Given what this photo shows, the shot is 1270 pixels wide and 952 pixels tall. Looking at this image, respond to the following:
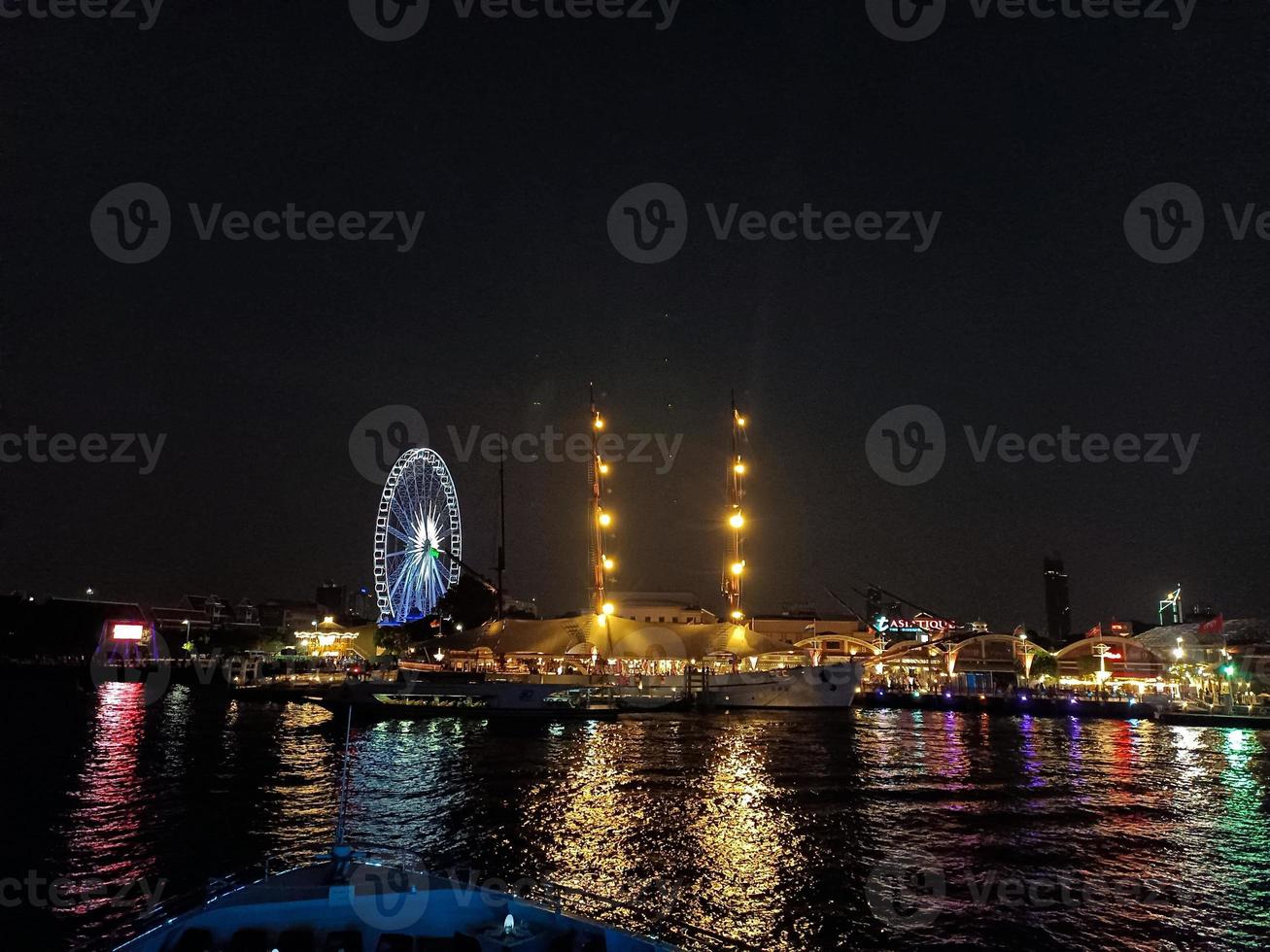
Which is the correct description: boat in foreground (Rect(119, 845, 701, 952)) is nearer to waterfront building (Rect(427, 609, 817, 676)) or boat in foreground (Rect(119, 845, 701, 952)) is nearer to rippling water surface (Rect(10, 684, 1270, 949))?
rippling water surface (Rect(10, 684, 1270, 949))

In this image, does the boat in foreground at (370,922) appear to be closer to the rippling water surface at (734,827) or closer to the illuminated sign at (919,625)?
the rippling water surface at (734,827)

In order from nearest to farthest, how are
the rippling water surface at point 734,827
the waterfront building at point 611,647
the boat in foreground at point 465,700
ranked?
the rippling water surface at point 734,827
the boat in foreground at point 465,700
the waterfront building at point 611,647

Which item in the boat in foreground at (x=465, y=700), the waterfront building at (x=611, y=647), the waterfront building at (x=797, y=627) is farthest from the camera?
the waterfront building at (x=797, y=627)

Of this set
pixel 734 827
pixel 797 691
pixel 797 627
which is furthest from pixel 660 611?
pixel 734 827

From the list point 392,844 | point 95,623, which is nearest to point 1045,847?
point 392,844

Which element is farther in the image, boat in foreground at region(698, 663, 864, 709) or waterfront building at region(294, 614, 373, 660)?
waterfront building at region(294, 614, 373, 660)

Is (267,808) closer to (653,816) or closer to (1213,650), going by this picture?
(653,816)

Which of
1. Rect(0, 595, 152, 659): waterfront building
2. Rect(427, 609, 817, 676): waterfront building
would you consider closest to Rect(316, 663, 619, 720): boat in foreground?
Rect(427, 609, 817, 676): waterfront building

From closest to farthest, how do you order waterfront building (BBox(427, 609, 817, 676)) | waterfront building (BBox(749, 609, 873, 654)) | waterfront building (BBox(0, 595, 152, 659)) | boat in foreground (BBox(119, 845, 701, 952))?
boat in foreground (BBox(119, 845, 701, 952))
waterfront building (BBox(427, 609, 817, 676))
waterfront building (BBox(749, 609, 873, 654))
waterfront building (BBox(0, 595, 152, 659))

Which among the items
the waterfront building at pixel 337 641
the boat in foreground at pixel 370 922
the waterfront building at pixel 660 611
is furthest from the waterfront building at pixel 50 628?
the boat in foreground at pixel 370 922
